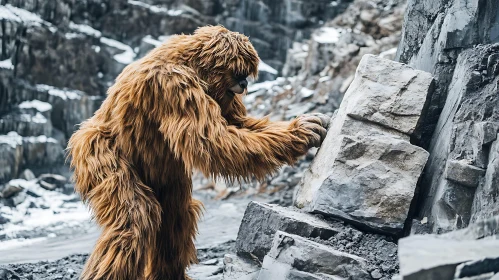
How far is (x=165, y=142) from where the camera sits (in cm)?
404

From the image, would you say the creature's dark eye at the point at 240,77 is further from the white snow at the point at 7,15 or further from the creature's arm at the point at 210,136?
the white snow at the point at 7,15

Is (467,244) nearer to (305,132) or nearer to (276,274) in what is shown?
(276,274)

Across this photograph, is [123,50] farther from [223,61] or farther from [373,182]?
[373,182]

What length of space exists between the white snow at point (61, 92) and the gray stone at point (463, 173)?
34.9ft

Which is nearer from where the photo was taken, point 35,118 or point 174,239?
point 174,239

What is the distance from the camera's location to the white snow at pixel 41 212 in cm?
838

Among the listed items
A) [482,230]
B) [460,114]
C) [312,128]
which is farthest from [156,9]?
[482,230]

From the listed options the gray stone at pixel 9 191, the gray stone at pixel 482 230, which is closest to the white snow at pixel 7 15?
the gray stone at pixel 9 191

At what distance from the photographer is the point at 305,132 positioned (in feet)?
13.0

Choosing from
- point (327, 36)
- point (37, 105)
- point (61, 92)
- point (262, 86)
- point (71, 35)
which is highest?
point (327, 36)

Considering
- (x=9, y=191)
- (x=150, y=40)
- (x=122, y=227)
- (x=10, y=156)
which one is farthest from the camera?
(x=150, y=40)

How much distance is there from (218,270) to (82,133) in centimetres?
167

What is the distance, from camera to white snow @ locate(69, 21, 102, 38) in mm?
14188

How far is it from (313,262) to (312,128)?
0.95 meters
